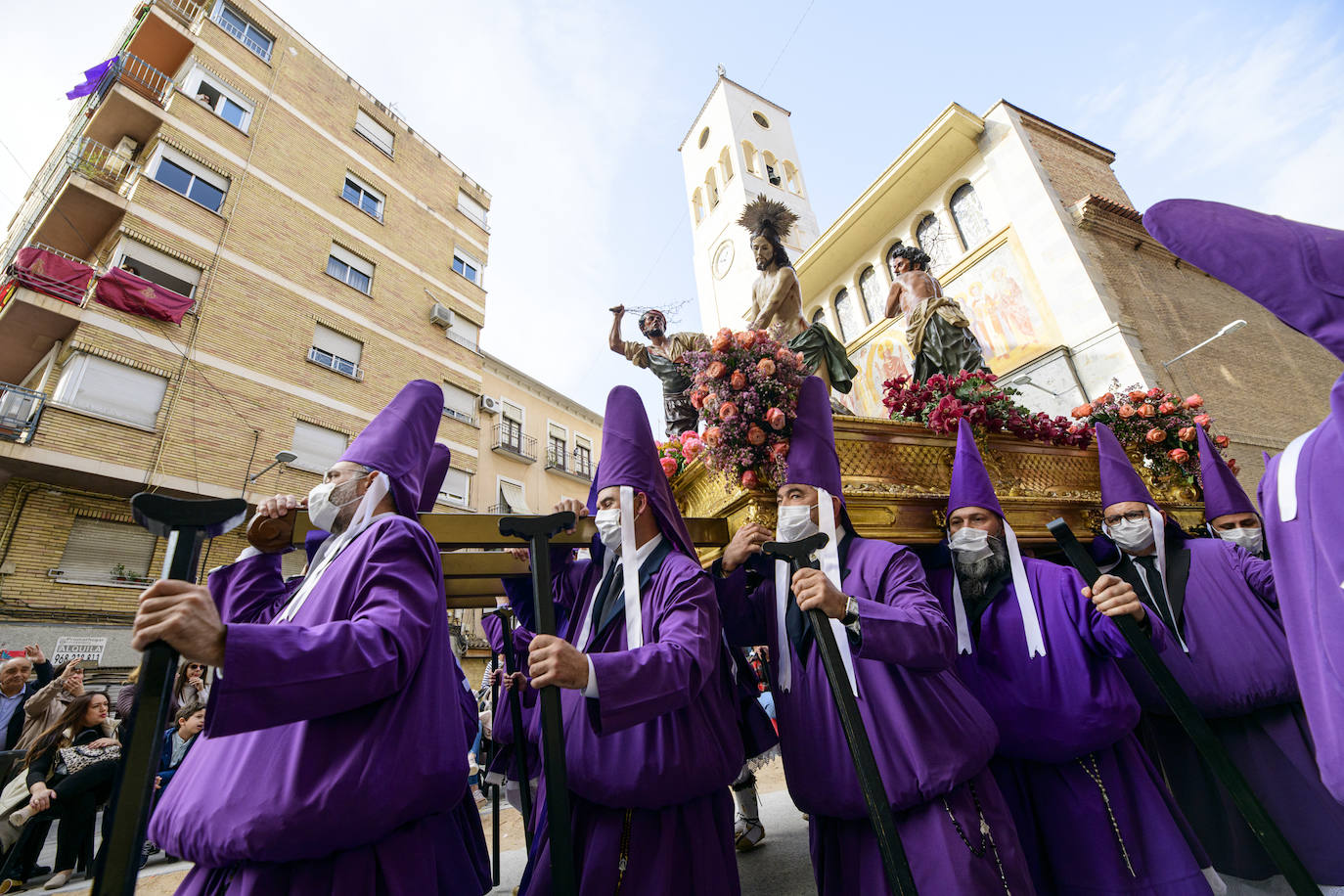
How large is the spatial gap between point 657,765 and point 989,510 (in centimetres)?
221

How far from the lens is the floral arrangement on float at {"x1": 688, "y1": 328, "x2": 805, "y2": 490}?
12.7 ft

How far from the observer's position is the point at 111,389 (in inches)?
537

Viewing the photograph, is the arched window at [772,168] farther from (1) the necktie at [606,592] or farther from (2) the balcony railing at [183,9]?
(1) the necktie at [606,592]

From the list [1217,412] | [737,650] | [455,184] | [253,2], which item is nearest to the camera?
[737,650]

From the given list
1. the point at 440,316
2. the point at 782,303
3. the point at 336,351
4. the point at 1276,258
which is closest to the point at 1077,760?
the point at 1276,258

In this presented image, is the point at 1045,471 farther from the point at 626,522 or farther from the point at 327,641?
the point at 327,641

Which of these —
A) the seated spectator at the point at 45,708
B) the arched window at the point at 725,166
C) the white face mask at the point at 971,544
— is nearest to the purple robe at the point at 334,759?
the white face mask at the point at 971,544

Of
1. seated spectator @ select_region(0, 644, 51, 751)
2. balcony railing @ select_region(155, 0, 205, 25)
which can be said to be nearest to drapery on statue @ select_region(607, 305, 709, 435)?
seated spectator @ select_region(0, 644, 51, 751)

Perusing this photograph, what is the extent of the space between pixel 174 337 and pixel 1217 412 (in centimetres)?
2155

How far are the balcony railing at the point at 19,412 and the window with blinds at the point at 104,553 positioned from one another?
1.99 meters

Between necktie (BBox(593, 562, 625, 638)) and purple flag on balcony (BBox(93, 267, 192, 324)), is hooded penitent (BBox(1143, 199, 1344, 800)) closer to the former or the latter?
necktie (BBox(593, 562, 625, 638))

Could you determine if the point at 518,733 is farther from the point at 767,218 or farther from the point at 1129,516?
the point at 767,218

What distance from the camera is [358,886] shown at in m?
1.65

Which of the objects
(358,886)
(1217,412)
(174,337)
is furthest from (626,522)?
(174,337)
